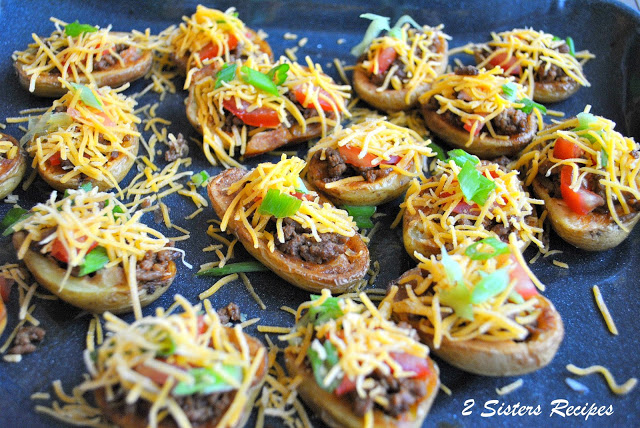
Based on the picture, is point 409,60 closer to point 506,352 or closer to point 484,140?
point 484,140

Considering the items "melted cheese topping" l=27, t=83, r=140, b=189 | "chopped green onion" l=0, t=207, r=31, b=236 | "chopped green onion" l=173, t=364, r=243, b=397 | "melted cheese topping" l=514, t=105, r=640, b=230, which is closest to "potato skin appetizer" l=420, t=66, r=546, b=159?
"melted cheese topping" l=514, t=105, r=640, b=230

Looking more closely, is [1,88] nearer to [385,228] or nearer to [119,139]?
[119,139]

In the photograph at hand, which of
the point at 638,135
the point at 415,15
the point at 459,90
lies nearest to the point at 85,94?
the point at 459,90

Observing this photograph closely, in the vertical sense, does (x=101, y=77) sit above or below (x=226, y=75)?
below

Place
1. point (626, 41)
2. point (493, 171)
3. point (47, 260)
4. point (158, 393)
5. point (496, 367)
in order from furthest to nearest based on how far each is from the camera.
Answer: point (626, 41) < point (493, 171) < point (47, 260) < point (496, 367) < point (158, 393)

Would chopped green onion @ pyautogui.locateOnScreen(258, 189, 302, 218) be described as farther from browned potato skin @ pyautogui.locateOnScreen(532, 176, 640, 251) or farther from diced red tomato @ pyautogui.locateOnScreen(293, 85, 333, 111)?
browned potato skin @ pyautogui.locateOnScreen(532, 176, 640, 251)

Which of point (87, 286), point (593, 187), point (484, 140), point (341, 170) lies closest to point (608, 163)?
point (593, 187)
